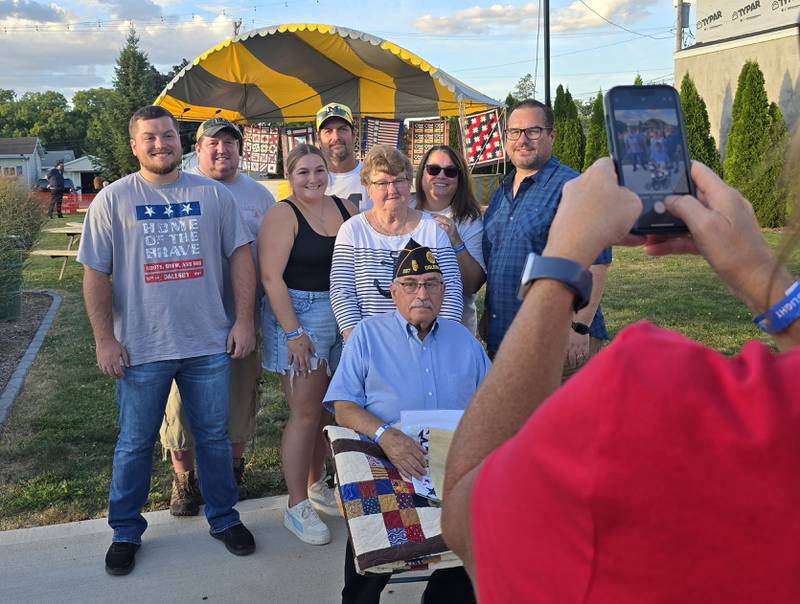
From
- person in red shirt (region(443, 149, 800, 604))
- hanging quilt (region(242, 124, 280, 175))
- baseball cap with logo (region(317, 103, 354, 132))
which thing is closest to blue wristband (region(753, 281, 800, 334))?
person in red shirt (region(443, 149, 800, 604))

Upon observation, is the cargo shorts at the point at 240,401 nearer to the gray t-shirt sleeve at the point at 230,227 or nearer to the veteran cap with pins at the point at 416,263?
the gray t-shirt sleeve at the point at 230,227

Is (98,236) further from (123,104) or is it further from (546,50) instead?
(123,104)

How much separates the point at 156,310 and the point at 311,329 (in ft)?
2.57

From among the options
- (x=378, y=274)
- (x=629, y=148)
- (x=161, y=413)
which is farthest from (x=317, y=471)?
(x=629, y=148)

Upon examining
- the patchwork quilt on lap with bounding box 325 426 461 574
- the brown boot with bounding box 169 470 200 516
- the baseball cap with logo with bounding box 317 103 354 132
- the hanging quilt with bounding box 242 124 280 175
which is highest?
the hanging quilt with bounding box 242 124 280 175

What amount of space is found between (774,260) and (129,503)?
10.8ft

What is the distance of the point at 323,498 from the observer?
3.99 metres

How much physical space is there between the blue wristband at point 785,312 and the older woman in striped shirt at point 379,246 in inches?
99.6

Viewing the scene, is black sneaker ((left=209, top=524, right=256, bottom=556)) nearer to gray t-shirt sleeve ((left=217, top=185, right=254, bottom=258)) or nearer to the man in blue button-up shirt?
gray t-shirt sleeve ((left=217, top=185, right=254, bottom=258))

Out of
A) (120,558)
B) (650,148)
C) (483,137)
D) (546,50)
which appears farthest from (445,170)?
(546,50)

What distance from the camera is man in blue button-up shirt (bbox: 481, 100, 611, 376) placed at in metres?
3.47

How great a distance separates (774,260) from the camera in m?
0.88

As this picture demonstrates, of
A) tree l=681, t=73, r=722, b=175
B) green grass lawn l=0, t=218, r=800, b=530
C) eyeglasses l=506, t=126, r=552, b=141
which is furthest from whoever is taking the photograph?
tree l=681, t=73, r=722, b=175

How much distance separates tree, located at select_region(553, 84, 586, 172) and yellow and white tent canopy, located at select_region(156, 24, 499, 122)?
1078 cm
